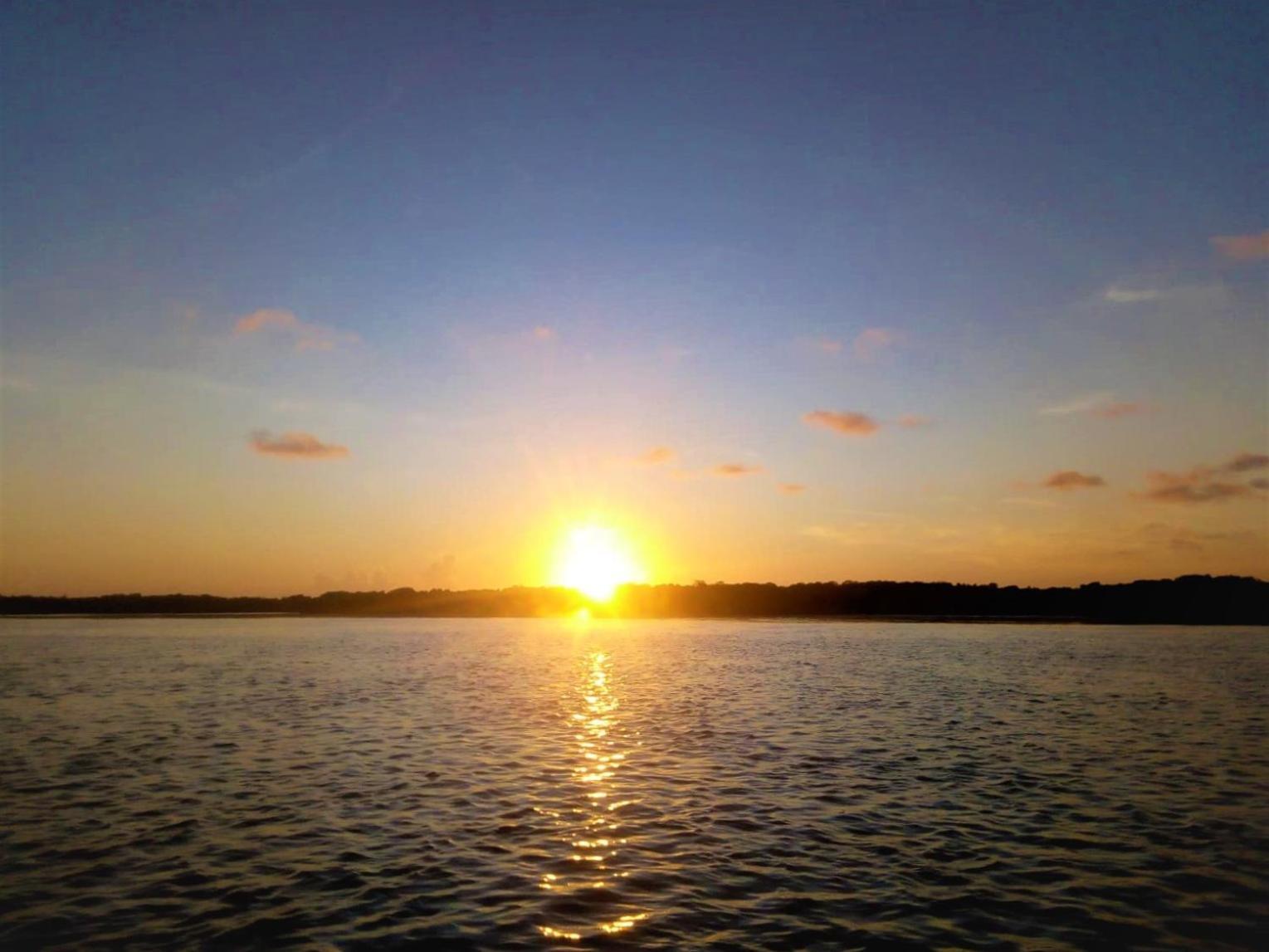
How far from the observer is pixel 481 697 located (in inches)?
2378

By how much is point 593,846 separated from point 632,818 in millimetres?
3265

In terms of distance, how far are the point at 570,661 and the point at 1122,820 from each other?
7823 cm

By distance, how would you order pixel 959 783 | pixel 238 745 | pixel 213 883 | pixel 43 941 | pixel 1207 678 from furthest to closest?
pixel 1207 678 → pixel 238 745 → pixel 959 783 → pixel 213 883 → pixel 43 941

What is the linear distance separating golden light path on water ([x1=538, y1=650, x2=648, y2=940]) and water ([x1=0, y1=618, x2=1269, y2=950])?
102mm

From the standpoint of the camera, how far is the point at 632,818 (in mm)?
26328

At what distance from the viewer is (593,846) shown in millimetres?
23266

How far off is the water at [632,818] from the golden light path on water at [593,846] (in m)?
0.10

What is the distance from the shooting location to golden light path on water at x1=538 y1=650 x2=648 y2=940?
693 inches

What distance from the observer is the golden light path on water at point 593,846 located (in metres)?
17.6

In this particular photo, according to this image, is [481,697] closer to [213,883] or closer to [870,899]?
[213,883]

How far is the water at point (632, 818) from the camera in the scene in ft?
58.1

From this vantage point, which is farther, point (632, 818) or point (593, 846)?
point (632, 818)

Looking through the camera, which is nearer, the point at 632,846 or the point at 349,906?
the point at 349,906

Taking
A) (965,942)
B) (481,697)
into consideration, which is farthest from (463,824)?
(481,697)
